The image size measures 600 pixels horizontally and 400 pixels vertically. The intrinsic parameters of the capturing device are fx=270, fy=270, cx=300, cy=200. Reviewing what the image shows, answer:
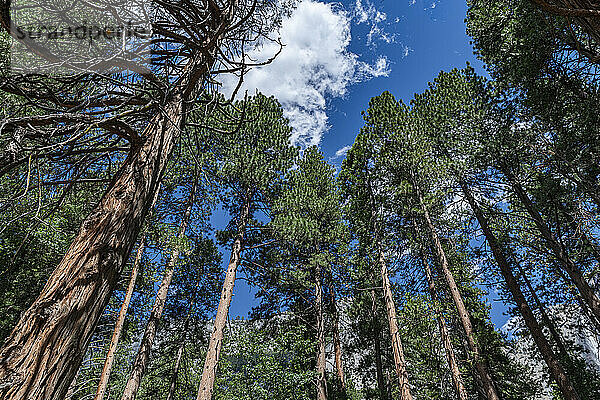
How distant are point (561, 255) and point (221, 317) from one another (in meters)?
11.0

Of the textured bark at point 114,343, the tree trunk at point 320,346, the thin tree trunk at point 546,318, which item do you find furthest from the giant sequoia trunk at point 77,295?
the thin tree trunk at point 546,318

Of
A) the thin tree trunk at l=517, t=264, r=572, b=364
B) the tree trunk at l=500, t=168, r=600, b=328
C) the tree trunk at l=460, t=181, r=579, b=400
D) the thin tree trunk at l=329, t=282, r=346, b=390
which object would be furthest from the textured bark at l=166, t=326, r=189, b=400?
the thin tree trunk at l=517, t=264, r=572, b=364

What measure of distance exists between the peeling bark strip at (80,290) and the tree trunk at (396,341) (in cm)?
851

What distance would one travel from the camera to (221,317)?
888 centimetres

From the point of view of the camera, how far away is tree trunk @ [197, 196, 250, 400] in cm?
765

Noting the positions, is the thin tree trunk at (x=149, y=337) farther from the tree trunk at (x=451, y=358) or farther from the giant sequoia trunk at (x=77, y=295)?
the tree trunk at (x=451, y=358)

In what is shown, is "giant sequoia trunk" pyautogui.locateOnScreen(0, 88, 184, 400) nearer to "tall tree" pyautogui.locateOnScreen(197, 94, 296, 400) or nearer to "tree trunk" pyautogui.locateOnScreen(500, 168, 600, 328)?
"tall tree" pyautogui.locateOnScreen(197, 94, 296, 400)

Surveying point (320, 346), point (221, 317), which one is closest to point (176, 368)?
point (221, 317)

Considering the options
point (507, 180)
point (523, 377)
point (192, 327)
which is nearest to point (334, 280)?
point (192, 327)

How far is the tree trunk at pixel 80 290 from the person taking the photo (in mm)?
1103

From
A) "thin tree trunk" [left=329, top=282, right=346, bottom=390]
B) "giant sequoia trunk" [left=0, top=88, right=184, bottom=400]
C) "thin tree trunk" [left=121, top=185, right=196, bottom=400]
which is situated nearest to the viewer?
"giant sequoia trunk" [left=0, top=88, right=184, bottom=400]

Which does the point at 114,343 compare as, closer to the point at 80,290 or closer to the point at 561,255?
the point at 80,290

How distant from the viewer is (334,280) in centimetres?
1294

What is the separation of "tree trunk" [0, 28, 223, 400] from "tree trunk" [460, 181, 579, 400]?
12566 mm
